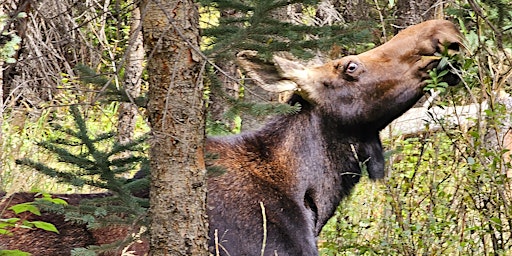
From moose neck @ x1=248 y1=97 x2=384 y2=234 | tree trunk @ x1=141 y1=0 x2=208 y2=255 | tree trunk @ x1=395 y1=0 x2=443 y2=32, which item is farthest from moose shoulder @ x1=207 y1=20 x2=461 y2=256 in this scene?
tree trunk @ x1=395 y1=0 x2=443 y2=32

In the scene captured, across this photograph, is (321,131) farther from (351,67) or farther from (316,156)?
(351,67)

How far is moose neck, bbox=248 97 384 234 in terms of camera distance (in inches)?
219

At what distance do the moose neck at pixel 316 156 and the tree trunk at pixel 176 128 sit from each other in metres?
1.83

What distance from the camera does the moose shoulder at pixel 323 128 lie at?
5.37 meters

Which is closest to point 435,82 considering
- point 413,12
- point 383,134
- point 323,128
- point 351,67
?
point 351,67

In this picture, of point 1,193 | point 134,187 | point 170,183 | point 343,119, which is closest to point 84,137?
point 134,187

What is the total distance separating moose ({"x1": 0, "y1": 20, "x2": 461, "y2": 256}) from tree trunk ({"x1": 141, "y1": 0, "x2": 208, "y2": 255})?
1552 mm

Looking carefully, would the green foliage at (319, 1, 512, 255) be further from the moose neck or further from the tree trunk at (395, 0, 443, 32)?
the tree trunk at (395, 0, 443, 32)

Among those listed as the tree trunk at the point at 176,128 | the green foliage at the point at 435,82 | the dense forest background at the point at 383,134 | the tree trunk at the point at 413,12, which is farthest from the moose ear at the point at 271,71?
the tree trunk at the point at 413,12

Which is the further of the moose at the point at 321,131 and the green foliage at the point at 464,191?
the moose at the point at 321,131

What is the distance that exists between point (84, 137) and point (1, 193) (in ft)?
3.94

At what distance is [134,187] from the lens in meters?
4.16

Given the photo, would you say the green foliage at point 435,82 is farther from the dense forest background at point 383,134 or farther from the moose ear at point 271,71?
the moose ear at point 271,71

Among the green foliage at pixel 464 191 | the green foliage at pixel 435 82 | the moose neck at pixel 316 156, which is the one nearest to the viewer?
the green foliage at pixel 464 191
